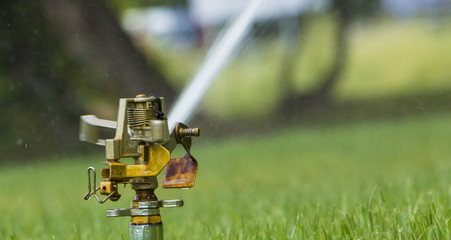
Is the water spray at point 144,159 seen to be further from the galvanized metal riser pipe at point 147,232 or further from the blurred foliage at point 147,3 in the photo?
the blurred foliage at point 147,3

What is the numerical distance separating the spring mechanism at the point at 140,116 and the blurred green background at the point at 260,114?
28.2 inches

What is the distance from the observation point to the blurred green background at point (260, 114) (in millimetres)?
3176

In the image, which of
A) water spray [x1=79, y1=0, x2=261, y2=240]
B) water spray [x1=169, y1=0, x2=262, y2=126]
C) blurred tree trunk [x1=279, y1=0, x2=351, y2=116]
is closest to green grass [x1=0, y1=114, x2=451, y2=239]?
water spray [x1=169, y1=0, x2=262, y2=126]

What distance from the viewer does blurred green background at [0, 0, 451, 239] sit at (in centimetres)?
318

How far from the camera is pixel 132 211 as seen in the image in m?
1.80

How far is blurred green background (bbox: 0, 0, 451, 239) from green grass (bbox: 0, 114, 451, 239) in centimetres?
2

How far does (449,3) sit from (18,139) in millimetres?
14893

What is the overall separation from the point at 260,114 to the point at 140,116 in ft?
44.7

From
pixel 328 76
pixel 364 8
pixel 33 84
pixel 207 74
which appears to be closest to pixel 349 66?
pixel 364 8

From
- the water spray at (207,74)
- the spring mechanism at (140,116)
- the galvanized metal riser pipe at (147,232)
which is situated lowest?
the galvanized metal riser pipe at (147,232)

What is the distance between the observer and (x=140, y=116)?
176 cm

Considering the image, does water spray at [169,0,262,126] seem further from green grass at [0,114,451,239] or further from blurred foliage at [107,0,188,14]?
blurred foliage at [107,0,188,14]

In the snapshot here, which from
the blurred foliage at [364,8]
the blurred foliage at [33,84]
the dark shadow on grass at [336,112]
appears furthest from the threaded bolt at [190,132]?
the blurred foliage at [364,8]

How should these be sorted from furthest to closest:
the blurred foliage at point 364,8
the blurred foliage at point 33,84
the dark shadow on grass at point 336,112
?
the blurred foliage at point 364,8
the dark shadow on grass at point 336,112
the blurred foliage at point 33,84
